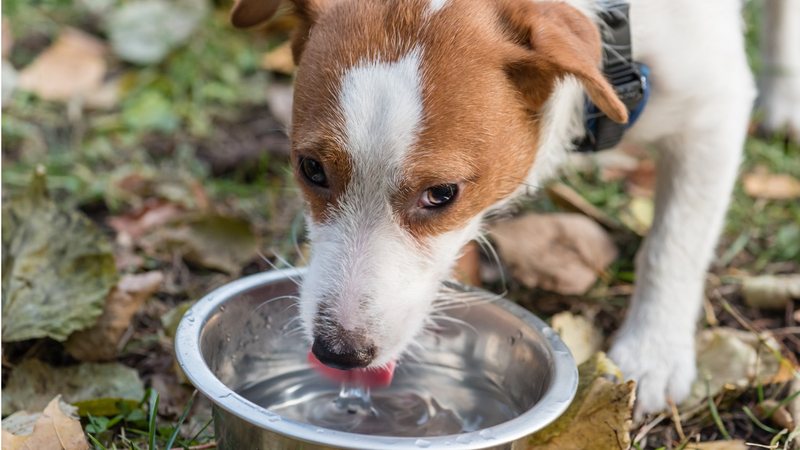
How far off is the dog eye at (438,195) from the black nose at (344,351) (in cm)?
34

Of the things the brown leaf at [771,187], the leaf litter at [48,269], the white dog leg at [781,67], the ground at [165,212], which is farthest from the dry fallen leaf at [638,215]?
the leaf litter at [48,269]

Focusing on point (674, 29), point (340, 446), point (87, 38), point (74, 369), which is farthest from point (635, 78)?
point (87, 38)

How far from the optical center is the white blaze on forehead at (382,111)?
2.09m

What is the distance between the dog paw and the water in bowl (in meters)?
0.43

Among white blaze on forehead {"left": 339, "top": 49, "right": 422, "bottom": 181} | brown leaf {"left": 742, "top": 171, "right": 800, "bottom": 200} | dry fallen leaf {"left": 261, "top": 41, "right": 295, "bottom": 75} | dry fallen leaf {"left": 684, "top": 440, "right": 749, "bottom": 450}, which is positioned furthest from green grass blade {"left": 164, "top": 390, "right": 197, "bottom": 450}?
dry fallen leaf {"left": 261, "top": 41, "right": 295, "bottom": 75}

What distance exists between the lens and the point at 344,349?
208cm

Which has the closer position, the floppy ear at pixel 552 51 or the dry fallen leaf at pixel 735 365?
the floppy ear at pixel 552 51

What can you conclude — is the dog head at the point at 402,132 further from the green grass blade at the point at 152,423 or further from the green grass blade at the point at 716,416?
the green grass blade at the point at 716,416

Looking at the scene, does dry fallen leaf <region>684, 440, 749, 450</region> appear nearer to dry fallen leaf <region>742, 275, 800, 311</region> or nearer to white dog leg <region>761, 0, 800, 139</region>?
dry fallen leaf <region>742, 275, 800, 311</region>

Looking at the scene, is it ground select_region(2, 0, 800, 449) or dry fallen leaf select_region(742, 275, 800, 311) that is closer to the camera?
ground select_region(2, 0, 800, 449)

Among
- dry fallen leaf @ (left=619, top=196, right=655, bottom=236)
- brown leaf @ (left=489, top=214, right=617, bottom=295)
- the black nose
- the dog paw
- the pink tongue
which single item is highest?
the black nose

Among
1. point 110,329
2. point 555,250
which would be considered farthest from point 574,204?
point 110,329

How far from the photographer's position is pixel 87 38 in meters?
4.89

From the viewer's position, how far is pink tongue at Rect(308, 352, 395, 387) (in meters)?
A: 2.36
